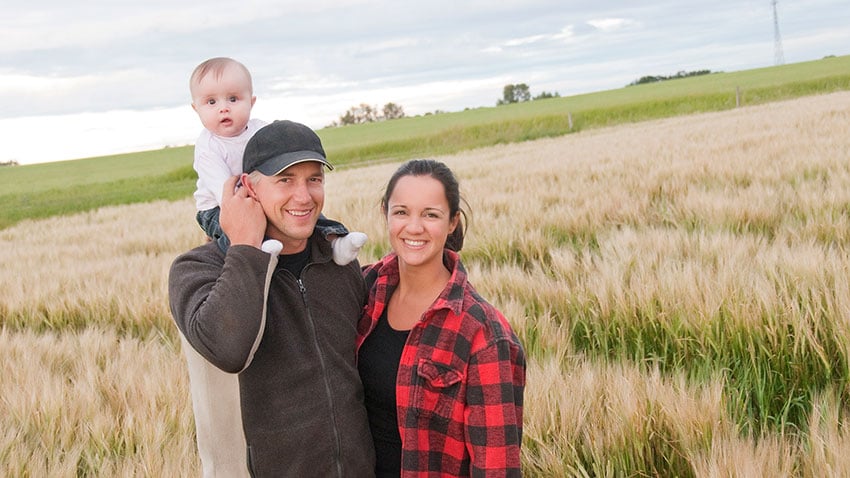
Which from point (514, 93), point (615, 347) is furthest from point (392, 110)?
point (615, 347)

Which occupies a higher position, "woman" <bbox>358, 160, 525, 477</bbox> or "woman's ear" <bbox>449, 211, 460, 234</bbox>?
"woman's ear" <bbox>449, 211, 460, 234</bbox>

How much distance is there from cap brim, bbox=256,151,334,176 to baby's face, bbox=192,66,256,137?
1.75ft

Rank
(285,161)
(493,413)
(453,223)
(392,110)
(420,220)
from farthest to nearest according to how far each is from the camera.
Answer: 1. (392,110)
2. (453,223)
3. (420,220)
4. (285,161)
5. (493,413)

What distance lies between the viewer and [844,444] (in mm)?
1702

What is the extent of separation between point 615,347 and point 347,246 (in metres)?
1.48

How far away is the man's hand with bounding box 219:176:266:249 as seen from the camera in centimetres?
177

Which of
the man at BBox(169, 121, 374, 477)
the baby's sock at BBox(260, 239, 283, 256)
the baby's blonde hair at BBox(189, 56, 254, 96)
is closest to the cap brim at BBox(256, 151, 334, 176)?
the man at BBox(169, 121, 374, 477)

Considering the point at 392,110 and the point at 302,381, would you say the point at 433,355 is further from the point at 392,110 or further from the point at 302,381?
the point at 392,110

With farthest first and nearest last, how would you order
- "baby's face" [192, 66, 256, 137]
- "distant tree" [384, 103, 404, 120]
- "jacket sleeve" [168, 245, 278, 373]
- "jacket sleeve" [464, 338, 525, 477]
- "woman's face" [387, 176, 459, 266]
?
1. "distant tree" [384, 103, 404, 120]
2. "baby's face" [192, 66, 256, 137]
3. "woman's face" [387, 176, 459, 266]
4. "jacket sleeve" [464, 338, 525, 477]
5. "jacket sleeve" [168, 245, 278, 373]

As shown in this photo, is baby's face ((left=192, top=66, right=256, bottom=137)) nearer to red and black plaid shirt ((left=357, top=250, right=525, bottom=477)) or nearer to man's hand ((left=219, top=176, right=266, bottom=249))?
man's hand ((left=219, top=176, right=266, bottom=249))

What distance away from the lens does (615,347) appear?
294 cm

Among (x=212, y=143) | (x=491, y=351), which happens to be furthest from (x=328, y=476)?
(x=212, y=143)

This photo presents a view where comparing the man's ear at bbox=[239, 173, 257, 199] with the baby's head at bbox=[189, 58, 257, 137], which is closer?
the man's ear at bbox=[239, 173, 257, 199]

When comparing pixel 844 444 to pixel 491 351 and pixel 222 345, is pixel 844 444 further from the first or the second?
pixel 222 345
